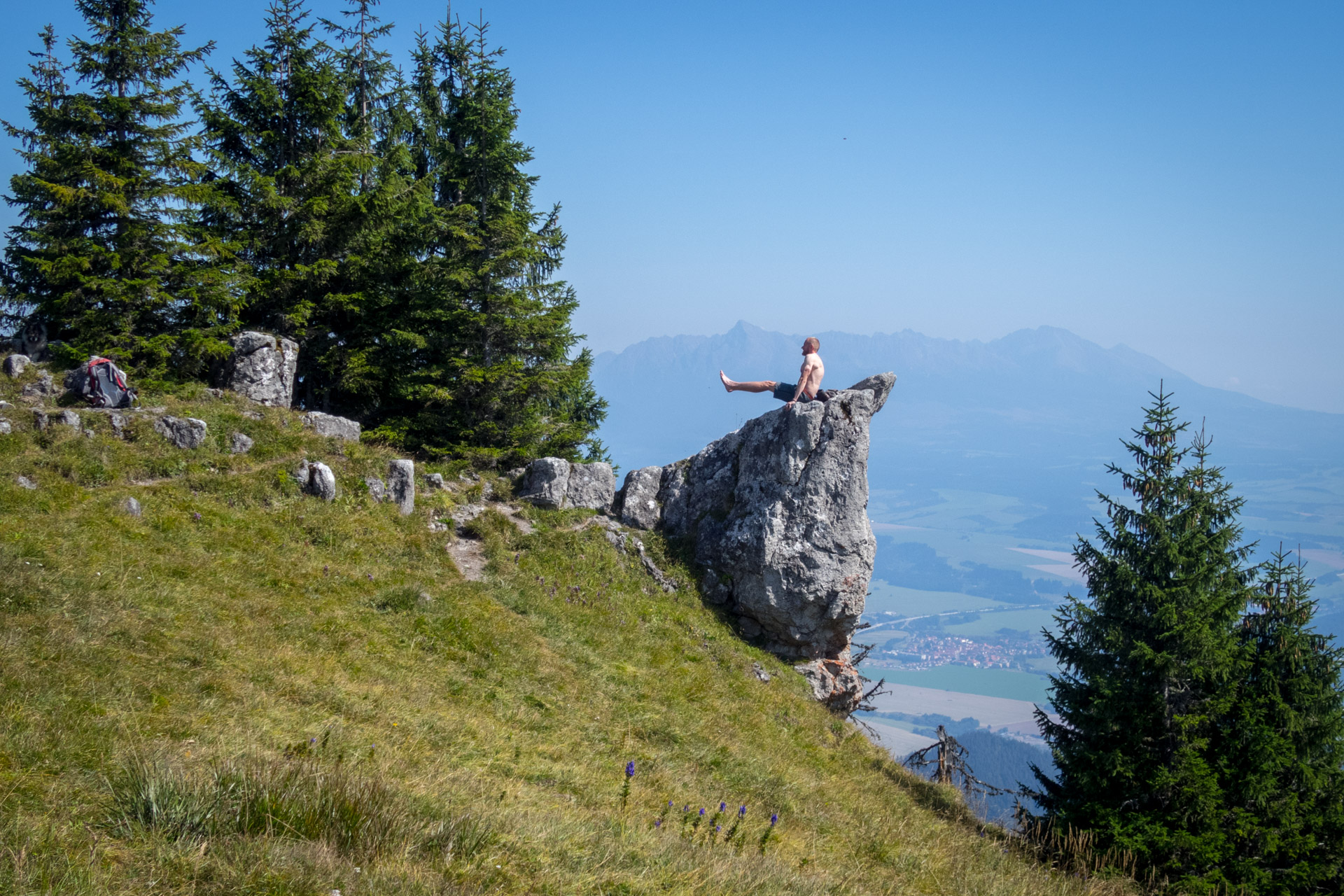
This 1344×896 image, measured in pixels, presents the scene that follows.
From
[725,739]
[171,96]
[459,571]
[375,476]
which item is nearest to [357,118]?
[171,96]

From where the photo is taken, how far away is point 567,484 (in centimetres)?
1839

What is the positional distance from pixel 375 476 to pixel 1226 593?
17.3m

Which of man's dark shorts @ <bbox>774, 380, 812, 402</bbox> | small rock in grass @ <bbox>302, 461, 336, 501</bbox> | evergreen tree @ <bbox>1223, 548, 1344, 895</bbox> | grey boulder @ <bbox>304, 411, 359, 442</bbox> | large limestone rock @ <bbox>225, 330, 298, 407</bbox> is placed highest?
man's dark shorts @ <bbox>774, 380, 812, 402</bbox>

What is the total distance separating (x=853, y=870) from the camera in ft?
27.5

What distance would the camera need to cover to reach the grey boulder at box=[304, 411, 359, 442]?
56.2 ft

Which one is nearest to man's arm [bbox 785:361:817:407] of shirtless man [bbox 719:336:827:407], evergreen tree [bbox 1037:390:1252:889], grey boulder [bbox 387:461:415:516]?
shirtless man [bbox 719:336:827:407]

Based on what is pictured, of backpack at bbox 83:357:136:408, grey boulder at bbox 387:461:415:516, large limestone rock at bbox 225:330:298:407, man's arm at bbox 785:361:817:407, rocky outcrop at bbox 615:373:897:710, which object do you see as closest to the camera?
backpack at bbox 83:357:136:408

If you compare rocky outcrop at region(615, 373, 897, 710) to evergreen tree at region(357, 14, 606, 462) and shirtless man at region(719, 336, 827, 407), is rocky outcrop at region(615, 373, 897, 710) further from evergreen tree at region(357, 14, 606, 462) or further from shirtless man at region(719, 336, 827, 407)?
evergreen tree at region(357, 14, 606, 462)

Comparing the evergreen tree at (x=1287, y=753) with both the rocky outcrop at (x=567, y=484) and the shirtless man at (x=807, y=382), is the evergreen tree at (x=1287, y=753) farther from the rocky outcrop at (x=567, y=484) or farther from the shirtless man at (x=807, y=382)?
the rocky outcrop at (x=567, y=484)

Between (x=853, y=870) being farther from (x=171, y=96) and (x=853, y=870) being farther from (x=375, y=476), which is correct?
(x=171, y=96)

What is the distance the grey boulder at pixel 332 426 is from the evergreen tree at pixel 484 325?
1.39 m

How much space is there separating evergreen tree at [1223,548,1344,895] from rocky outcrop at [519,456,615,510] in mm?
13821

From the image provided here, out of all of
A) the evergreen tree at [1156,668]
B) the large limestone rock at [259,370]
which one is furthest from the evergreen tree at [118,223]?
the evergreen tree at [1156,668]

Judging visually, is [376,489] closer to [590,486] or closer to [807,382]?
[590,486]
